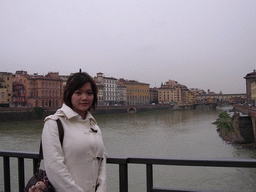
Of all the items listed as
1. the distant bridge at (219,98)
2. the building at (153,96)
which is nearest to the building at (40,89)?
the building at (153,96)

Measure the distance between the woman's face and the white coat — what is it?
8 cm

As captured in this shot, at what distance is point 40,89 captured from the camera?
35.0m

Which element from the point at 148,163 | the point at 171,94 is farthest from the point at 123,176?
the point at 171,94

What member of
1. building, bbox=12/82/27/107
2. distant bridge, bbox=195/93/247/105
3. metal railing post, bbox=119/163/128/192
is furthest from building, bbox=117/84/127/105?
metal railing post, bbox=119/163/128/192

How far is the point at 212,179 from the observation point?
7.23m

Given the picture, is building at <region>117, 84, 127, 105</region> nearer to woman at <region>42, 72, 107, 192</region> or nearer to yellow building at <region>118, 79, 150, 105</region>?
yellow building at <region>118, 79, 150, 105</region>

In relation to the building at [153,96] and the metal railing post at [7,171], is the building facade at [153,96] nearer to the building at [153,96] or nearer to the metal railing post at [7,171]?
the building at [153,96]

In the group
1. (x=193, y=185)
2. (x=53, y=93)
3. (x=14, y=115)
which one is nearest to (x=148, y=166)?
(x=193, y=185)

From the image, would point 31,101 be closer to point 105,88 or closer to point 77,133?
point 105,88

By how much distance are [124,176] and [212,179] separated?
647 centimetres

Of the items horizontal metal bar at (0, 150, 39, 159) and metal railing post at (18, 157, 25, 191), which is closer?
horizontal metal bar at (0, 150, 39, 159)

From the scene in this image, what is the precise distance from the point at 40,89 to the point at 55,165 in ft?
117

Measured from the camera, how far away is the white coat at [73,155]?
122 centimetres

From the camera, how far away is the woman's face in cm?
148
